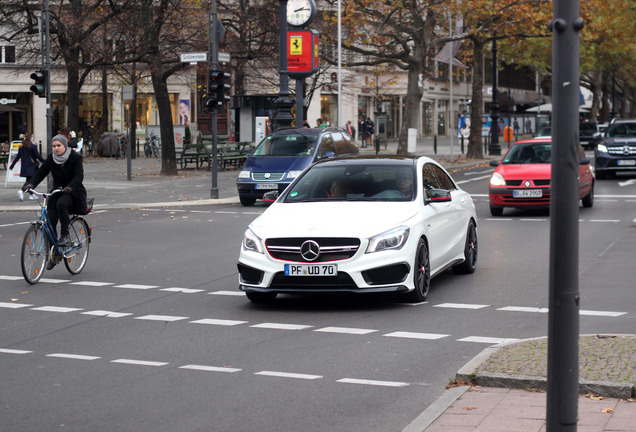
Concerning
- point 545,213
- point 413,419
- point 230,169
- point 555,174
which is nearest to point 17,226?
point 545,213

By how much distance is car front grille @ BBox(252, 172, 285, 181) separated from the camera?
80.9 ft

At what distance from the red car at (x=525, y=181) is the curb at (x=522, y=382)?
43.8 ft

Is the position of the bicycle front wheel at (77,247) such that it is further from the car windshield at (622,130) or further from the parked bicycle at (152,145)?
the parked bicycle at (152,145)

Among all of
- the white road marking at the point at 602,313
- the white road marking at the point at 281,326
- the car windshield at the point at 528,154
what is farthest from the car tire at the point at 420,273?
the car windshield at the point at 528,154

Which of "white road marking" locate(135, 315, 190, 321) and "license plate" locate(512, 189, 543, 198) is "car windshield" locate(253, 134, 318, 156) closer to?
"license plate" locate(512, 189, 543, 198)

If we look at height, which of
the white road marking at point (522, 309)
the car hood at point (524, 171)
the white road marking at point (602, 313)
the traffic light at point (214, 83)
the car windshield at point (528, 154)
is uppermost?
the traffic light at point (214, 83)

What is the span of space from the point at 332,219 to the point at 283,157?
14.9 metres

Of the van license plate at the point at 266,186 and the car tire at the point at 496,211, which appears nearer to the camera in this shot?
the car tire at the point at 496,211

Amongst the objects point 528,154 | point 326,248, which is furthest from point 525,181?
Result: point 326,248

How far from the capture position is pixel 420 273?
35.1 feet

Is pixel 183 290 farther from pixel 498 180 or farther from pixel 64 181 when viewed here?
pixel 498 180

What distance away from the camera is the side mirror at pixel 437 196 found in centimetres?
1144

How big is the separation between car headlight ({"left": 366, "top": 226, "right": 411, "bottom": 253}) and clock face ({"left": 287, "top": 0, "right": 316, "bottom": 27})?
2318 cm

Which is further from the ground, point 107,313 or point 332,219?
point 332,219
